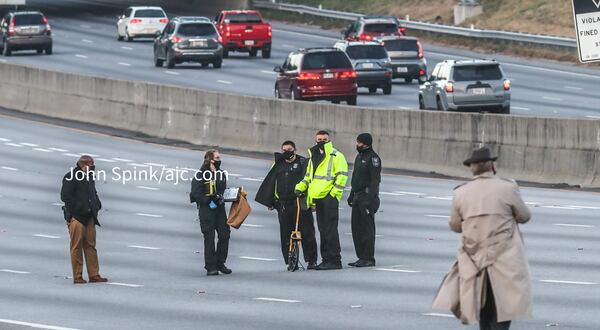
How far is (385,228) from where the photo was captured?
25.3 meters

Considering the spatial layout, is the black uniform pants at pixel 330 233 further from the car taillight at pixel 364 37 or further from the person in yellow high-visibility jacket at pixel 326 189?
the car taillight at pixel 364 37

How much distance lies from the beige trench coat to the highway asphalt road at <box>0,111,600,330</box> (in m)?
3.07

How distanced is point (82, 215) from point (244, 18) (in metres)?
43.1

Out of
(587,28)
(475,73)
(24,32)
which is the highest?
(587,28)

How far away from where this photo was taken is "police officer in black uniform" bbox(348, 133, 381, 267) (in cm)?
2028

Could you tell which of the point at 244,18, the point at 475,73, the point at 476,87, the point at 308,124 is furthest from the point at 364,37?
the point at 308,124

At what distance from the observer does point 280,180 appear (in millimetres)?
20531


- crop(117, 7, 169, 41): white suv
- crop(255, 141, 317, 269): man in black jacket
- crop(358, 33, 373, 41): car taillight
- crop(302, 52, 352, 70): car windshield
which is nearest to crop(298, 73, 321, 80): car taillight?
crop(302, 52, 352, 70): car windshield

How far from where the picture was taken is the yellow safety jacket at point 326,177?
20.1 m

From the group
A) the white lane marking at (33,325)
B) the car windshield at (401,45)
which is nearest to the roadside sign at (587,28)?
the white lane marking at (33,325)

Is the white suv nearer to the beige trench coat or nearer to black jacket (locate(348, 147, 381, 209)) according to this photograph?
black jacket (locate(348, 147, 381, 209))

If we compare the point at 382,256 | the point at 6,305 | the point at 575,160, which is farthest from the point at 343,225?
the point at 6,305

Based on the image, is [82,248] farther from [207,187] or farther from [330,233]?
[330,233]

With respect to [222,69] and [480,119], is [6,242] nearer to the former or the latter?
[480,119]
